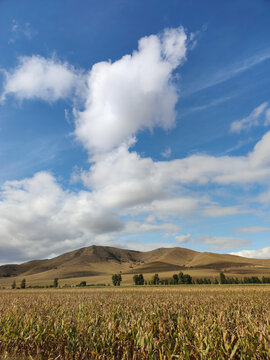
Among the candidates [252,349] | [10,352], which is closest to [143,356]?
[252,349]

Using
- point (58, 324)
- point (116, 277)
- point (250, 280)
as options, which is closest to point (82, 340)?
point (58, 324)

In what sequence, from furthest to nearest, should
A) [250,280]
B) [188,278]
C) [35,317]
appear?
[188,278] < [250,280] < [35,317]

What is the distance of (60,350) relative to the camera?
35.7ft

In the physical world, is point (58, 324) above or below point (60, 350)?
above

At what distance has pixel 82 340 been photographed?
37.1ft

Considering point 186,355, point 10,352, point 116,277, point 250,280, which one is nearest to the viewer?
point 186,355

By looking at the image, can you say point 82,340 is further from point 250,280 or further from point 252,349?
point 250,280

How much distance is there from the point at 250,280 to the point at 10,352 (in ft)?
471

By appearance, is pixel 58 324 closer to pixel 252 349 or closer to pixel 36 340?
Answer: pixel 36 340

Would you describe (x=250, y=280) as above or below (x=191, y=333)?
below

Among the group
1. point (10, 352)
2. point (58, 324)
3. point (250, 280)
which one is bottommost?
point (250, 280)

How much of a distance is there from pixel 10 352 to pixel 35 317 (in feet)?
10.7

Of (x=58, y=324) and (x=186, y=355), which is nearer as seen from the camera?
(x=186, y=355)

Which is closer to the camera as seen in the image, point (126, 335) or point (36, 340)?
point (126, 335)
